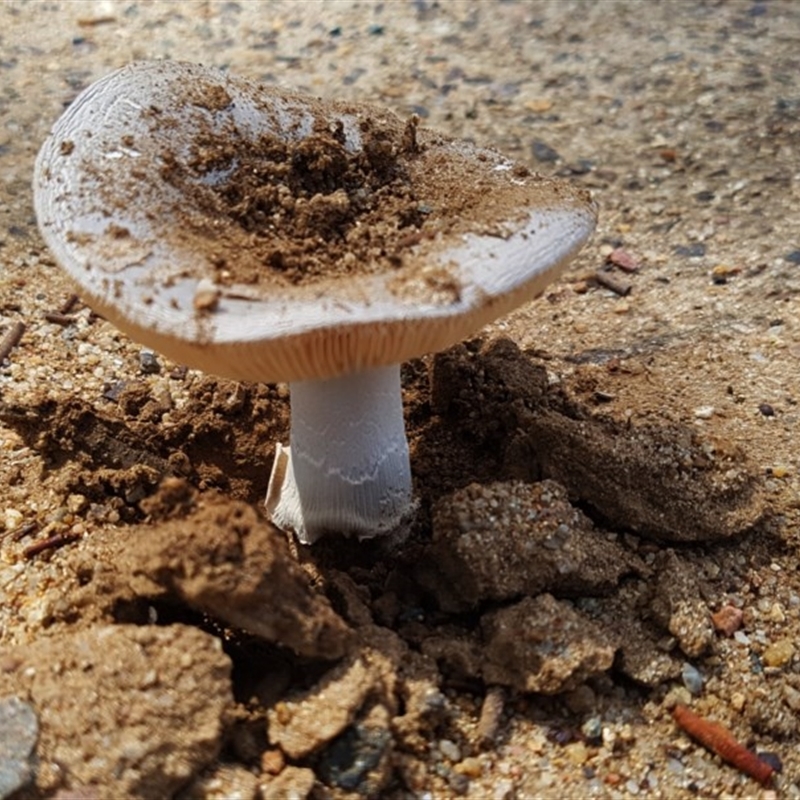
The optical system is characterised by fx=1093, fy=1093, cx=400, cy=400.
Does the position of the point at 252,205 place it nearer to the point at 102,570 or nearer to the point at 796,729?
the point at 102,570

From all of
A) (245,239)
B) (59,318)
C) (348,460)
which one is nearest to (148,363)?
(59,318)

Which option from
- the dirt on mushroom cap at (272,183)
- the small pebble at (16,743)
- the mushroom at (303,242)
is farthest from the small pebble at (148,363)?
the small pebble at (16,743)

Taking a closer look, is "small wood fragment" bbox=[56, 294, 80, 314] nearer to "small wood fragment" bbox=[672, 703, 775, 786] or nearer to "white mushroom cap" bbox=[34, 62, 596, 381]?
"white mushroom cap" bbox=[34, 62, 596, 381]

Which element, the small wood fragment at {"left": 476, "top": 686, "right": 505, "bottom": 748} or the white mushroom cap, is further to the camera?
the small wood fragment at {"left": 476, "top": 686, "right": 505, "bottom": 748}

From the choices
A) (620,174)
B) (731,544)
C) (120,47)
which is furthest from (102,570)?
(120,47)

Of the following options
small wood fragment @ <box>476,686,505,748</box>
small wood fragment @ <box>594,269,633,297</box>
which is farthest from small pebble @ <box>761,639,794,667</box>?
small wood fragment @ <box>594,269,633,297</box>

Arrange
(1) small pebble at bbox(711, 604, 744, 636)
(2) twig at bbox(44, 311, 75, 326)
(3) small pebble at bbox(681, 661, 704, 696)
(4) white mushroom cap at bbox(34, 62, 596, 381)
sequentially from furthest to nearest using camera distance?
(2) twig at bbox(44, 311, 75, 326), (1) small pebble at bbox(711, 604, 744, 636), (3) small pebble at bbox(681, 661, 704, 696), (4) white mushroom cap at bbox(34, 62, 596, 381)

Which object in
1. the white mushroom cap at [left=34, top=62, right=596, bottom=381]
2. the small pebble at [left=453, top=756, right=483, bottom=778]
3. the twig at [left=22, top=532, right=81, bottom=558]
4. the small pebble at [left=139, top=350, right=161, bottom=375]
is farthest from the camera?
the small pebble at [left=139, top=350, right=161, bottom=375]
